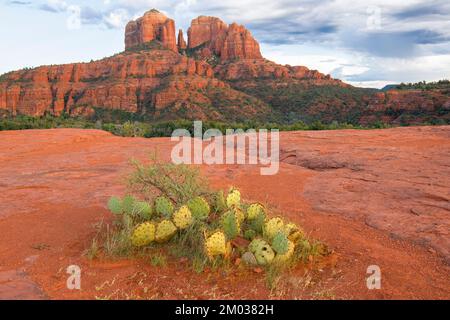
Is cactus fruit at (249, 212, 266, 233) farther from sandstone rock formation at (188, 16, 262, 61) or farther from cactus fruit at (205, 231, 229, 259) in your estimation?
sandstone rock formation at (188, 16, 262, 61)

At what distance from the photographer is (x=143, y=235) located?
3.85 m

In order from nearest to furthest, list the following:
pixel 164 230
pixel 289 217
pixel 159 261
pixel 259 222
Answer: pixel 159 261
pixel 164 230
pixel 259 222
pixel 289 217

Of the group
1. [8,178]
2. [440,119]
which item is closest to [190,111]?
[440,119]

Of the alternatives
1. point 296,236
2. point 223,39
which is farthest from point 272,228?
point 223,39

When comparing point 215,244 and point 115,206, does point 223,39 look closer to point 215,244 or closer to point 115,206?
point 115,206

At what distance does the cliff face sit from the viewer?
52.4m

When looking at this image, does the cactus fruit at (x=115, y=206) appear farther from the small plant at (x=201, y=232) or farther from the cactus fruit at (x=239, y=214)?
the cactus fruit at (x=239, y=214)

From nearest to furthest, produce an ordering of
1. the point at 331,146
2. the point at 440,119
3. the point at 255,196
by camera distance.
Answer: the point at 255,196 < the point at 331,146 < the point at 440,119

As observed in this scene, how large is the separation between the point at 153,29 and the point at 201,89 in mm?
42518

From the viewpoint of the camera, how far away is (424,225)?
16.0 ft

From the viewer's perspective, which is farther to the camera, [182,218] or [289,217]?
[289,217]

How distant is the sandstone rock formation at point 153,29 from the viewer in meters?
97.6

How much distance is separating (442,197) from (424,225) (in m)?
1.25
